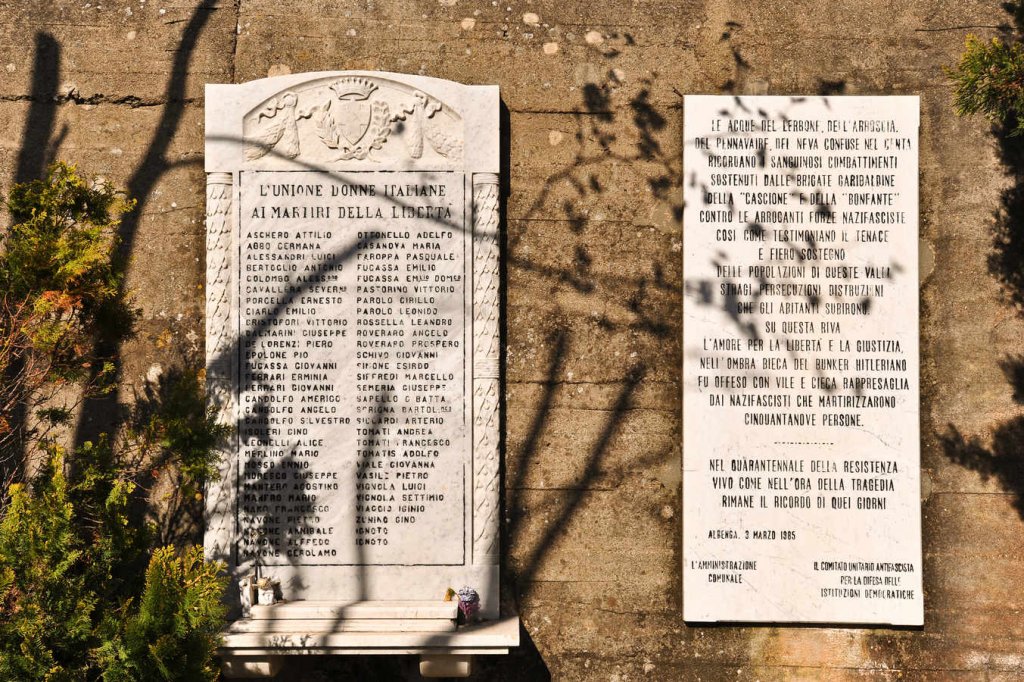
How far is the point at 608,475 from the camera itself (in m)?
4.86

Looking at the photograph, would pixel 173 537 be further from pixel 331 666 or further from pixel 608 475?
pixel 608 475

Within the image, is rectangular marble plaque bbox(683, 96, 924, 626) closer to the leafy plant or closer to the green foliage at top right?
the green foliage at top right

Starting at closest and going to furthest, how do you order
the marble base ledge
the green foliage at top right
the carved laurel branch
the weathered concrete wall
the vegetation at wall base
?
the vegetation at wall base
the green foliage at top right
the marble base ledge
the carved laurel branch
the weathered concrete wall

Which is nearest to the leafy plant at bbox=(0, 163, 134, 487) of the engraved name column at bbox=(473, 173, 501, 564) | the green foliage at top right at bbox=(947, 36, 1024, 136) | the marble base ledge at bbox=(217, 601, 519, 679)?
the marble base ledge at bbox=(217, 601, 519, 679)

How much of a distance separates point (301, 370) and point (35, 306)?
1.48 m

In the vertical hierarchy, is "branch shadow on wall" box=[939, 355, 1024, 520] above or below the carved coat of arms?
below

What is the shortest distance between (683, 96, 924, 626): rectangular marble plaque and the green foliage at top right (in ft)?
1.64

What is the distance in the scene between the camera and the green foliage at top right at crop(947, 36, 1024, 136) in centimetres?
418

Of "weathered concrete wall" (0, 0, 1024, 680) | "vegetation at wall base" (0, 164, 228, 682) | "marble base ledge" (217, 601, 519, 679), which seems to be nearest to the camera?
"vegetation at wall base" (0, 164, 228, 682)

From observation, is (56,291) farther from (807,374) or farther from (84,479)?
(807,374)

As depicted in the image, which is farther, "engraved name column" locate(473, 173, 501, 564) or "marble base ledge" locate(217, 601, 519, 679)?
"engraved name column" locate(473, 173, 501, 564)

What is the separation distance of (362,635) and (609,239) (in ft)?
9.45

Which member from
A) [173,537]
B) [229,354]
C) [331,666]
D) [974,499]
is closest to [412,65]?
[229,354]

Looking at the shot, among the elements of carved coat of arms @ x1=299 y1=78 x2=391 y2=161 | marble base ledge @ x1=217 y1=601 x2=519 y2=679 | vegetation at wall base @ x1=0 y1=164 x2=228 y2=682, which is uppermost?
carved coat of arms @ x1=299 y1=78 x2=391 y2=161
